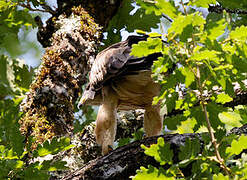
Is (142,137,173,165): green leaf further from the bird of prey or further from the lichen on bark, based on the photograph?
the lichen on bark

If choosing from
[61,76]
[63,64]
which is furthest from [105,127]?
[63,64]

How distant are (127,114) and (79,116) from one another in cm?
118

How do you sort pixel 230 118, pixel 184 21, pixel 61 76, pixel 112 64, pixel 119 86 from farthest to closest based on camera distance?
pixel 61 76, pixel 119 86, pixel 112 64, pixel 230 118, pixel 184 21

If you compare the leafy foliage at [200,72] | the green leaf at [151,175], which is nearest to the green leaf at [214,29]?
the leafy foliage at [200,72]

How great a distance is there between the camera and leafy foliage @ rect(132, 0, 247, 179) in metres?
1.25

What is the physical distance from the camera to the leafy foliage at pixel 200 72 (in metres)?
1.25

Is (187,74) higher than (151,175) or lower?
higher

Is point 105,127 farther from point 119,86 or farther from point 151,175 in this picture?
point 151,175

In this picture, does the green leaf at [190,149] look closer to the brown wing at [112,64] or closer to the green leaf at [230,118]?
the green leaf at [230,118]

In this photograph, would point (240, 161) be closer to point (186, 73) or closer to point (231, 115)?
point (231, 115)

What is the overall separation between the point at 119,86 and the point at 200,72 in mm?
Answer: 1098

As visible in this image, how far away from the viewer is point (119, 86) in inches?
97.3

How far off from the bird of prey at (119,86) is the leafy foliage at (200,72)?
885 mm

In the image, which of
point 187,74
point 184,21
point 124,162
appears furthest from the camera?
point 124,162
